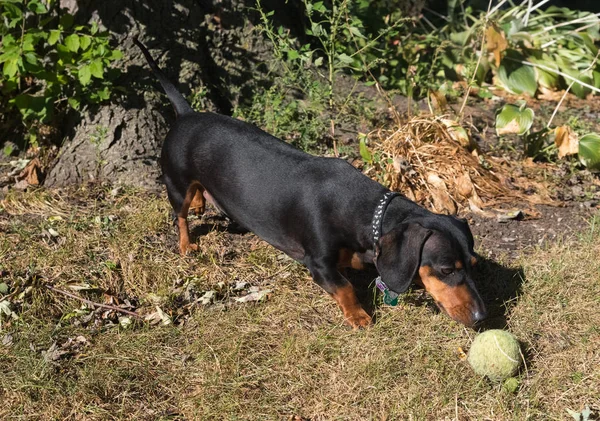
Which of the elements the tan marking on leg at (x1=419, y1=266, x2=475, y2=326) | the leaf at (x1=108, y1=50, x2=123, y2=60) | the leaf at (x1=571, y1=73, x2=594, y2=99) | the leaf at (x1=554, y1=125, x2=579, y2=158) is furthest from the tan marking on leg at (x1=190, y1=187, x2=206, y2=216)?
the leaf at (x1=571, y1=73, x2=594, y2=99)

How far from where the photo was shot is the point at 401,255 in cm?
369

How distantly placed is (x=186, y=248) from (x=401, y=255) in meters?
1.71

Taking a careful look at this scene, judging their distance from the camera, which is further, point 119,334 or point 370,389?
point 119,334

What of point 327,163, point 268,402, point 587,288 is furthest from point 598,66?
point 268,402

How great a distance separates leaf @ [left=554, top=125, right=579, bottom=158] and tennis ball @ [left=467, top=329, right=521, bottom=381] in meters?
2.50

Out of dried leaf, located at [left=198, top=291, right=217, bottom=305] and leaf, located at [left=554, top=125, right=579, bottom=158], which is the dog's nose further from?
leaf, located at [left=554, top=125, right=579, bottom=158]

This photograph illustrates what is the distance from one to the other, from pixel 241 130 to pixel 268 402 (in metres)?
1.78

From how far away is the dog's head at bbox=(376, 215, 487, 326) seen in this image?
3670mm

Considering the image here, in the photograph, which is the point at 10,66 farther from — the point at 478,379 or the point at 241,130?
the point at 478,379

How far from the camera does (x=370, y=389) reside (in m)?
3.62

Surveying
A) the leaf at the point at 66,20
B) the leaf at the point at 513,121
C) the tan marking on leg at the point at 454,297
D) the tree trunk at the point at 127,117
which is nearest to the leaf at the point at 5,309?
the tree trunk at the point at 127,117

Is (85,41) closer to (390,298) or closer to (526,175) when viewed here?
(390,298)

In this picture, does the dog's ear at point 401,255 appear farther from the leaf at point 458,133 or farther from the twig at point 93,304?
the leaf at point 458,133

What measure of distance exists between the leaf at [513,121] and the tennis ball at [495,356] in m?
2.50
